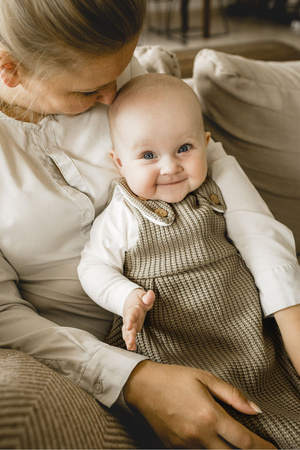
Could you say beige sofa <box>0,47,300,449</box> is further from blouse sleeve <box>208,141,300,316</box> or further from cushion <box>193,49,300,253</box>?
blouse sleeve <box>208,141,300,316</box>

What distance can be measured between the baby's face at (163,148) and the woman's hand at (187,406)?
14.6 inches

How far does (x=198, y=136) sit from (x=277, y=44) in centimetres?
138

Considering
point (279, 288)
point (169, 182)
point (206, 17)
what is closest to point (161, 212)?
point (169, 182)

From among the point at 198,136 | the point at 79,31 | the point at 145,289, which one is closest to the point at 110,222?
the point at 145,289

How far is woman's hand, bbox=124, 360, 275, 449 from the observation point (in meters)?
0.68

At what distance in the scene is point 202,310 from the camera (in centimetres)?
86

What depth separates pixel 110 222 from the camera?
2.99 ft

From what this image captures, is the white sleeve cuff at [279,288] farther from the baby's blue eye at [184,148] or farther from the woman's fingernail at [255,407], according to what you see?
the baby's blue eye at [184,148]

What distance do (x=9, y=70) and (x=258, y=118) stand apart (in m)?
0.72

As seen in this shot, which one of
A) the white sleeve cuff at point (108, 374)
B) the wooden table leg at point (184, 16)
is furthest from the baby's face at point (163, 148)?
the wooden table leg at point (184, 16)

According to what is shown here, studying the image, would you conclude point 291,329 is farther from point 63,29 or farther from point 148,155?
point 63,29

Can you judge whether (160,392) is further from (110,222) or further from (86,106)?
(86,106)

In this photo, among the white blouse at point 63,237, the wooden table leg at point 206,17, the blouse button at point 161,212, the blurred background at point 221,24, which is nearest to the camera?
the white blouse at point 63,237

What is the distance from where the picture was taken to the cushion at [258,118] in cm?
119
